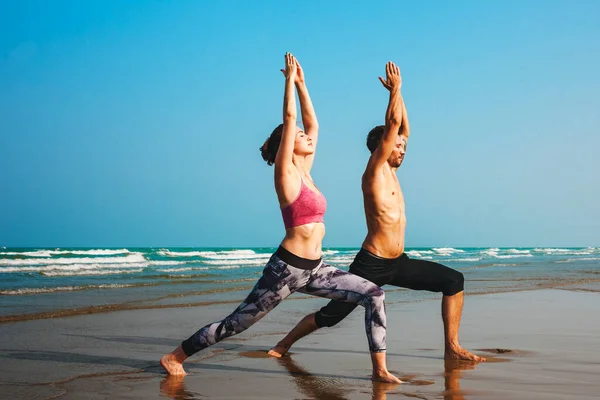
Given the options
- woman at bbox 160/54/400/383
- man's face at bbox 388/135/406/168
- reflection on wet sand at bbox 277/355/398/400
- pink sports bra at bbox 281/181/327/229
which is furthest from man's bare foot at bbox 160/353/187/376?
man's face at bbox 388/135/406/168

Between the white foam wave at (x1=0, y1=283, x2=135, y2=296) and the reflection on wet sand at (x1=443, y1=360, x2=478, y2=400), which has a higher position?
the white foam wave at (x1=0, y1=283, x2=135, y2=296)

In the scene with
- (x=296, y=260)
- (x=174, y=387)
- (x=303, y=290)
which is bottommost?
(x=174, y=387)

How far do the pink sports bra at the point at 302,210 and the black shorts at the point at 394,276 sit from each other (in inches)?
36.2

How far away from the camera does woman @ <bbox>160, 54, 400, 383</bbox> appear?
4523mm

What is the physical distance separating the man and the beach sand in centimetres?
37

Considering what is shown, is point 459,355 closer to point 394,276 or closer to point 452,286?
point 452,286

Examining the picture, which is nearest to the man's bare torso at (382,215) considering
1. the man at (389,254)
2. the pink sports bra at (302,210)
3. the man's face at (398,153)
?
the man at (389,254)

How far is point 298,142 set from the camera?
4781mm

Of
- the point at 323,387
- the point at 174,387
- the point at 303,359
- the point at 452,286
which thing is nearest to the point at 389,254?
the point at 452,286

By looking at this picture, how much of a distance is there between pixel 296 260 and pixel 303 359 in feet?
4.78

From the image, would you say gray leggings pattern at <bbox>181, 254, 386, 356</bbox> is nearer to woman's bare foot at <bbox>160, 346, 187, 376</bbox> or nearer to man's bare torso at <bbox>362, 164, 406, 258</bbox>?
woman's bare foot at <bbox>160, 346, 187, 376</bbox>

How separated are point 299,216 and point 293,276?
406 mm

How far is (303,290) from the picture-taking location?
4.79 meters

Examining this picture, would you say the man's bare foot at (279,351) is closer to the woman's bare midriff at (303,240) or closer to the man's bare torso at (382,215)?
the man's bare torso at (382,215)
